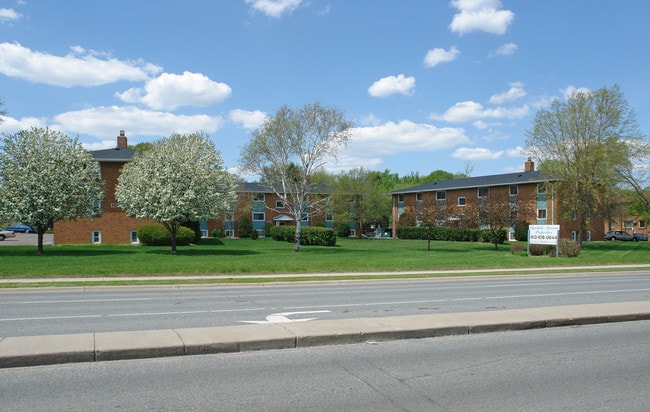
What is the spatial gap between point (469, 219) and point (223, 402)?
4037cm

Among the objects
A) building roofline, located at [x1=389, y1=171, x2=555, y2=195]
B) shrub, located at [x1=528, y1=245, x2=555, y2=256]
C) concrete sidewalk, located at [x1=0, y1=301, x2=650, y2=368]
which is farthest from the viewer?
building roofline, located at [x1=389, y1=171, x2=555, y2=195]

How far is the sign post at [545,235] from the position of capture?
33844 mm

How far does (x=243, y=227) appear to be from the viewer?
66125 millimetres

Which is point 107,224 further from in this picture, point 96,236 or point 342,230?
point 342,230

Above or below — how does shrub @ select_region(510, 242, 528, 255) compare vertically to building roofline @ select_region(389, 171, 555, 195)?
below

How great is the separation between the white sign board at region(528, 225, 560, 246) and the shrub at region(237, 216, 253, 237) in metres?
38.1

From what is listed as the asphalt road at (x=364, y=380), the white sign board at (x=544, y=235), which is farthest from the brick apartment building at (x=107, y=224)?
the asphalt road at (x=364, y=380)

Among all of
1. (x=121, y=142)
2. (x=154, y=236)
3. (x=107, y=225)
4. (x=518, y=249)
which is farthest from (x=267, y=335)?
(x=121, y=142)

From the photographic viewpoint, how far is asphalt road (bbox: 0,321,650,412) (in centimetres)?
576

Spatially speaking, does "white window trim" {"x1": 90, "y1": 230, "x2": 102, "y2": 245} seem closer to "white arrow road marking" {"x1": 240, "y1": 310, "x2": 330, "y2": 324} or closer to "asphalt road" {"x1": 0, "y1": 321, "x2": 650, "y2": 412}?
"white arrow road marking" {"x1": 240, "y1": 310, "x2": 330, "y2": 324}

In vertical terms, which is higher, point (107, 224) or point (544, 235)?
point (107, 224)

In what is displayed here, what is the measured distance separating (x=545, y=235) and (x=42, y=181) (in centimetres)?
2959

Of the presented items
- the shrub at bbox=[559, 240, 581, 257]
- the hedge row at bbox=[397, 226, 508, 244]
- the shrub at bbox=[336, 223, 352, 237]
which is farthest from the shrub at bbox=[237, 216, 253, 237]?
the shrub at bbox=[559, 240, 581, 257]

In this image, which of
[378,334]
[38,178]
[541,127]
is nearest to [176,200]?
[38,178]
